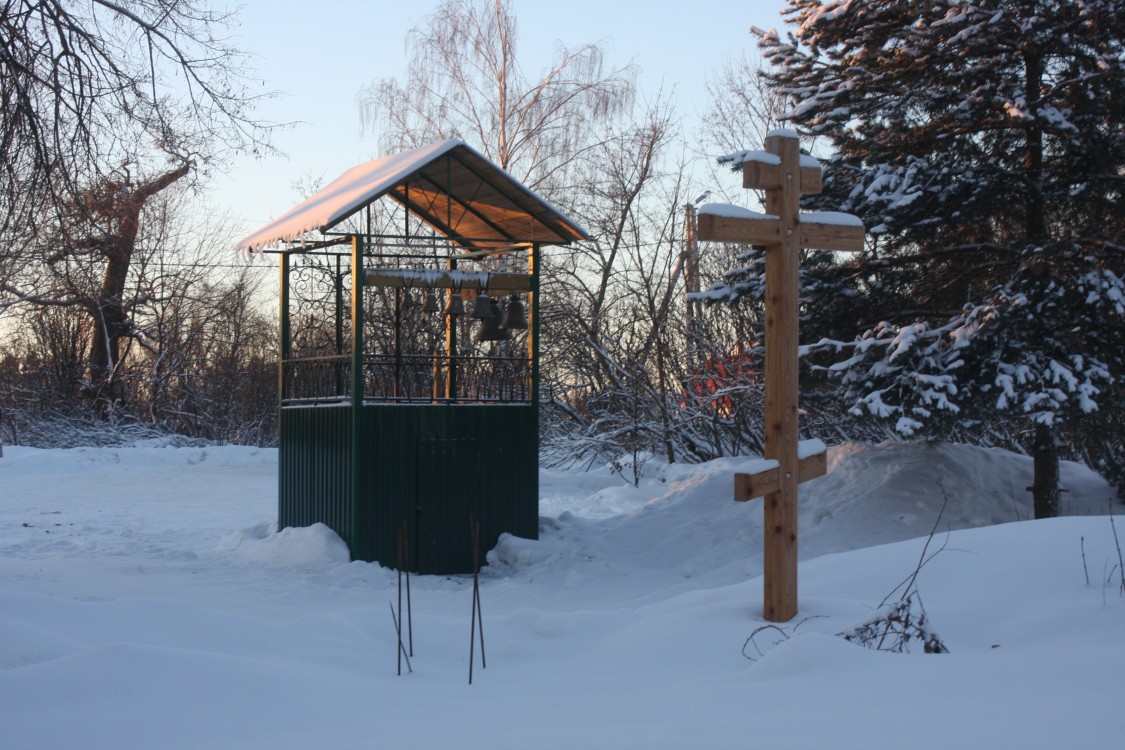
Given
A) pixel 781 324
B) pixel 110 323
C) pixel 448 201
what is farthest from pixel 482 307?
pixel 110 323

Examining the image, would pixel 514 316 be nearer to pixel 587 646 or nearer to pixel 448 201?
pixel 448 201

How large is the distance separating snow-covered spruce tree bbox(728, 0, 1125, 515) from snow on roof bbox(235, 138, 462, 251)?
424cm

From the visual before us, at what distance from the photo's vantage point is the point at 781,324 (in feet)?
19.4

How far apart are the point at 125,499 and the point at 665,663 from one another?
11.8m

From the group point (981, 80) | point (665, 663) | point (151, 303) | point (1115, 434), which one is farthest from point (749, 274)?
point (151, 303)

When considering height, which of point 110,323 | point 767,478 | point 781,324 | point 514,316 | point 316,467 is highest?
point 110,323

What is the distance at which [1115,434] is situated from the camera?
34.9 feet

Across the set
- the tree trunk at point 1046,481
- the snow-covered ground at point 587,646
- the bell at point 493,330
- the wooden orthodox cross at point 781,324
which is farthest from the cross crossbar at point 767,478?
the tree trunk at point 1046,481

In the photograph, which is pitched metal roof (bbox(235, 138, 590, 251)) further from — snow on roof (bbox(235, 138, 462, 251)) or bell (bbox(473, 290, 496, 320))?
bell (bbox(473, 290, 496, 320))

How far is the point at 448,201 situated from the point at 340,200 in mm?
1212

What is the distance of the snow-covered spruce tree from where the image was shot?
32.5 feet

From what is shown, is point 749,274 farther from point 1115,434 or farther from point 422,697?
point 422,697

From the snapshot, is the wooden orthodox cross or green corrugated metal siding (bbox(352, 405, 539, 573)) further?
green corrugated metal siding (bbox(352, 405, 539, 573))

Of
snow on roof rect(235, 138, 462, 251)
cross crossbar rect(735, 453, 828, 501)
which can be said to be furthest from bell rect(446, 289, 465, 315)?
cross crossbar rect(735, 453, 828, 501)
